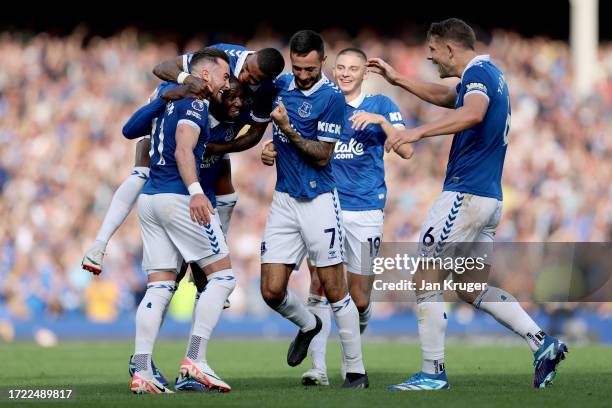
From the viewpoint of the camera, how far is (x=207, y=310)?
9.70 m

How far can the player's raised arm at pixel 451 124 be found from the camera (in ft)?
29.3

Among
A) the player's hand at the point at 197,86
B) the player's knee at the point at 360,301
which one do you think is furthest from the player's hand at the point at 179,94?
the player's knee at the point at 360,301

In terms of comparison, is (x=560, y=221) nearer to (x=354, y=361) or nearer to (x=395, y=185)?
(x=395, y=185)

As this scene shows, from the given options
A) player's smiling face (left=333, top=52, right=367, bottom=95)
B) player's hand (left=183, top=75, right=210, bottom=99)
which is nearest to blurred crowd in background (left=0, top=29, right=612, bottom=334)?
player's smiling face (left=333, top=52, right=367, bottom=95)

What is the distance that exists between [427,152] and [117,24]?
9.98 m

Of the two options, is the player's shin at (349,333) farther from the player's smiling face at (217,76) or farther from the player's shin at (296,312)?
the player's smiling face at (217,76)

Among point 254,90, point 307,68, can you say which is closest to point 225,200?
point 254,90

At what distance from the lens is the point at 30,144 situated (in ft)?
79.4

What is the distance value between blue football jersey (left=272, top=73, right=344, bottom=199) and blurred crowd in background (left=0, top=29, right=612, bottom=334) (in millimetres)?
8463

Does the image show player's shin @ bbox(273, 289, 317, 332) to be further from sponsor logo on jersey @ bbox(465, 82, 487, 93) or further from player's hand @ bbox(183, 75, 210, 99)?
sponsor logo on jersey @ bbox(465, 82, 487, 93)

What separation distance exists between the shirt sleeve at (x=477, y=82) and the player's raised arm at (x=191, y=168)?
2.18 meters

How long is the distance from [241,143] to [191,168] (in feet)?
3.86

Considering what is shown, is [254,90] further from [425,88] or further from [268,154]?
[425,88]

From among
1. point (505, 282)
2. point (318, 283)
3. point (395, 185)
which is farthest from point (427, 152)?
point (318, 283)
